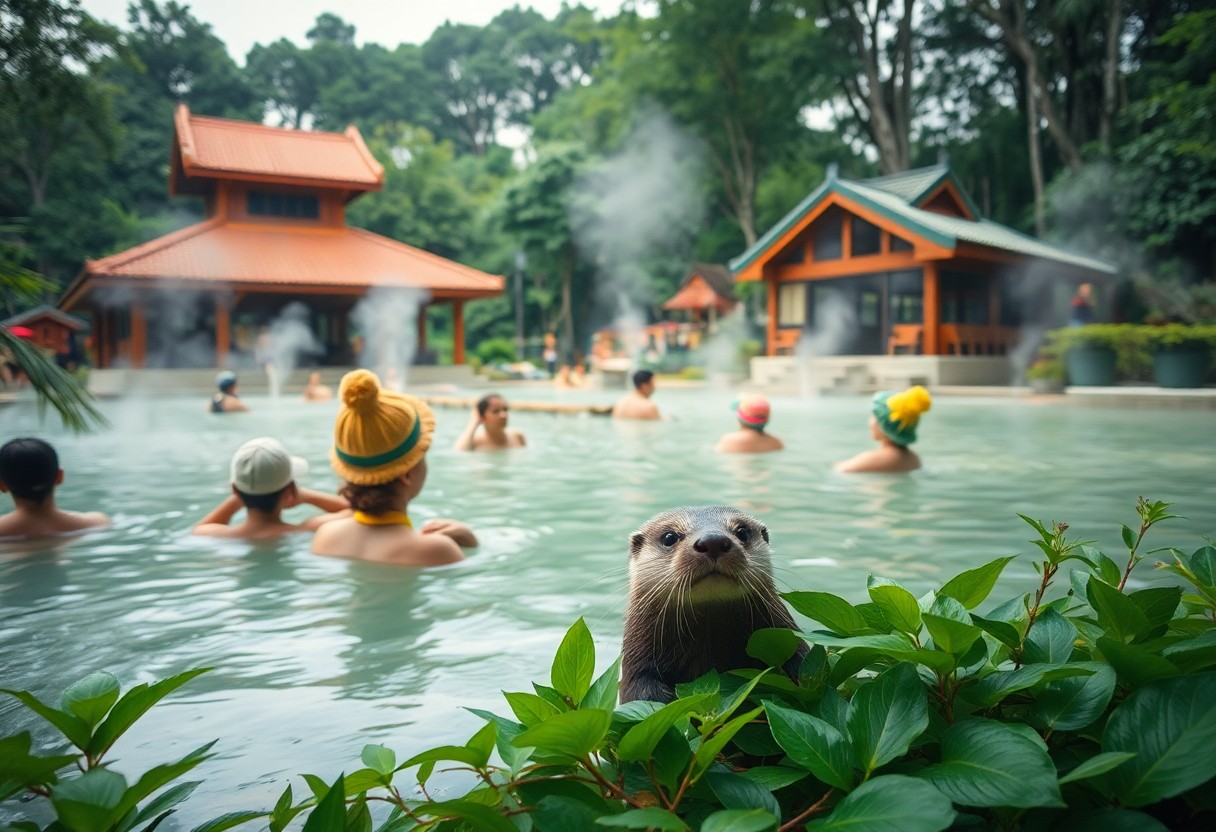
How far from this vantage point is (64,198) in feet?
97.9

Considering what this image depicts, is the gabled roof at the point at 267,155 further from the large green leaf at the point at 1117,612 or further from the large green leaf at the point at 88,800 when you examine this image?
the large green leaf at the point at 1117,612

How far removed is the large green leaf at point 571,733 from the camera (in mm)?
1206

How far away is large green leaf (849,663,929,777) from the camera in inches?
48.5

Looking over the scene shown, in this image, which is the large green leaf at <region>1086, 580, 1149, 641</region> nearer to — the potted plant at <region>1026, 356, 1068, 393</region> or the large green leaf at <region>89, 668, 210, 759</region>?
the large green leaf at <region>89, 668, 210, 759</region>

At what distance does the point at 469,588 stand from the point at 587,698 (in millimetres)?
2589

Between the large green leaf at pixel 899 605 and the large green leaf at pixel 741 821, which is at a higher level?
the large green leaf at pixel 899 605

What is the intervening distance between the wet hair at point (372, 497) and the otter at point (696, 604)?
2468 millimetres

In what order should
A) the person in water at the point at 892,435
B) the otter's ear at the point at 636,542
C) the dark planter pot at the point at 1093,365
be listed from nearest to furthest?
the otter's ear at the point at 636,542 → the person in water at the point at 892,435 → the dark planter pot at the point at 1093,365

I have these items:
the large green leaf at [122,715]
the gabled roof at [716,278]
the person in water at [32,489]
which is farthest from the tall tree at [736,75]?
the large green leaf at [122,715]

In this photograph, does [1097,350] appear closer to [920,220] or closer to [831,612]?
[920,220]

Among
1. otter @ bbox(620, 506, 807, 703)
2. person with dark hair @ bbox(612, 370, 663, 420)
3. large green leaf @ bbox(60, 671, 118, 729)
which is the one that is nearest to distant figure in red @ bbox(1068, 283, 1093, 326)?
person with dark hair @ bbox(612, 370, 663, 420)

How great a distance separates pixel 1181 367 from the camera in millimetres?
14914

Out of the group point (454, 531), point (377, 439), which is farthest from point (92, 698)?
point (454, 531)

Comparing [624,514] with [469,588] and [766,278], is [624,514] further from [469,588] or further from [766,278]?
[766,278]
